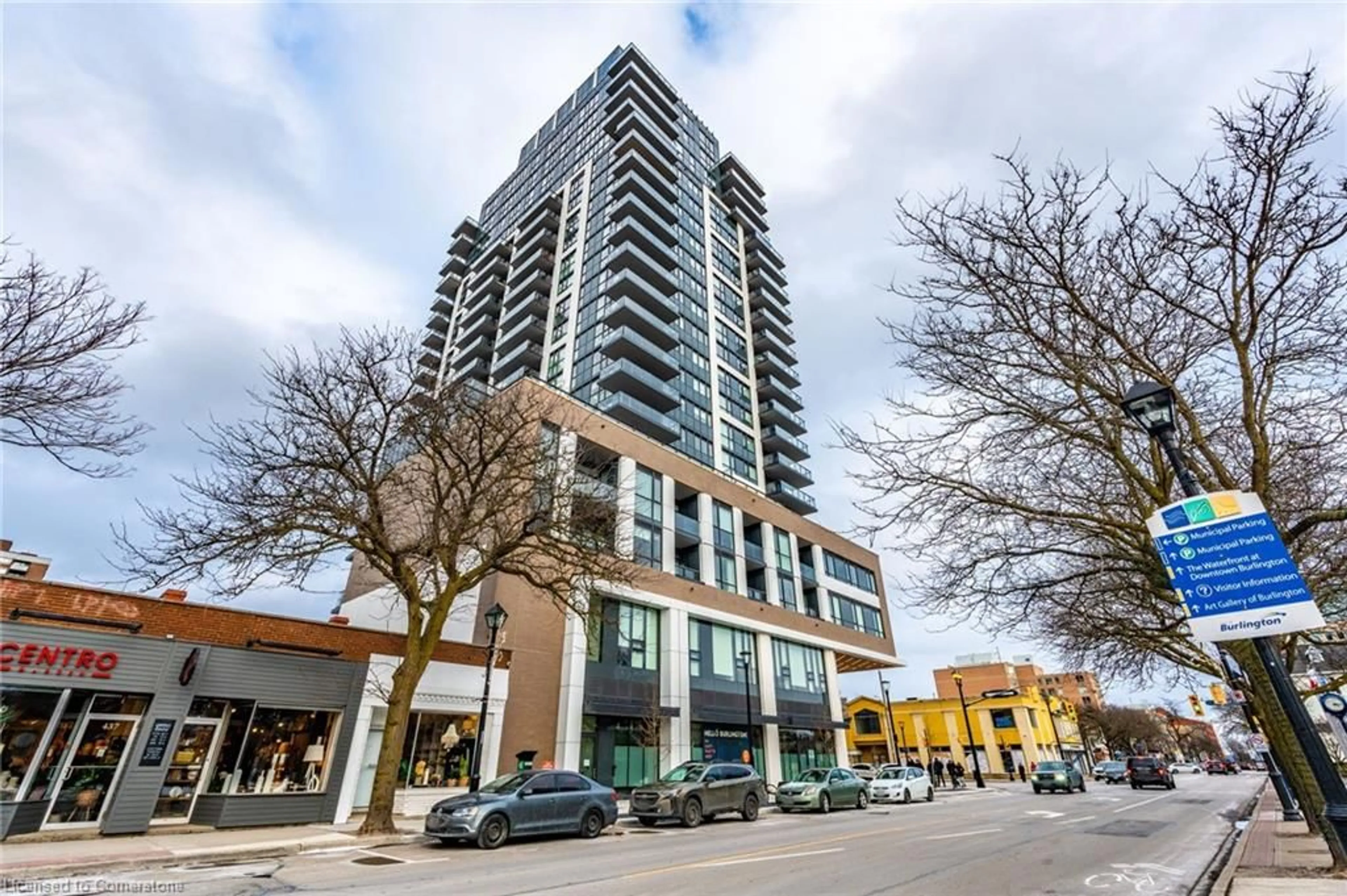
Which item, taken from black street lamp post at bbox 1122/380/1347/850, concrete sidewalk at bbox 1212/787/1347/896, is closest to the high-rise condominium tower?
concrete sidewalk at bbox 1212/787/1347/896

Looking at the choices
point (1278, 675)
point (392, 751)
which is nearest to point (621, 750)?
point (392, 751)

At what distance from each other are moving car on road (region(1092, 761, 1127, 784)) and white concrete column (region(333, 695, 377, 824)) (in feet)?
171

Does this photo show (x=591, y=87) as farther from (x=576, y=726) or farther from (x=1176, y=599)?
(x=1176, y=599)

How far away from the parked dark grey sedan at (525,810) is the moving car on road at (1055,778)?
87.4 feet

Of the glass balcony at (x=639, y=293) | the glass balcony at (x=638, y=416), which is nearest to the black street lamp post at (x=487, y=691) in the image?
the glass balcony at (x=638, y=416)

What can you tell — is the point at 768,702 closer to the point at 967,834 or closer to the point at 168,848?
the point at 967,834

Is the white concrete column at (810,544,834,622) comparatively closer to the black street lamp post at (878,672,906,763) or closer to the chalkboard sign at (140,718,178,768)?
the black street lamp post at (878,672,906,763)

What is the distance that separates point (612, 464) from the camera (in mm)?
31375

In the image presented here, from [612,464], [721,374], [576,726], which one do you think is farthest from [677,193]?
→ [576,726]

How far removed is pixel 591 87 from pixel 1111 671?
7384 cm

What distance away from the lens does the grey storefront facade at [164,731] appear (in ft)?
41.3

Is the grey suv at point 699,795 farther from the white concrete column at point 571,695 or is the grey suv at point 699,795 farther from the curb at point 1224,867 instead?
the curb at point 1224,867

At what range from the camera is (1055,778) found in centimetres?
3042

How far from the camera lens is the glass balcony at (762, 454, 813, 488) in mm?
51094
